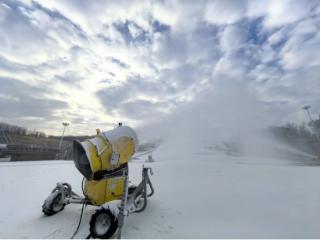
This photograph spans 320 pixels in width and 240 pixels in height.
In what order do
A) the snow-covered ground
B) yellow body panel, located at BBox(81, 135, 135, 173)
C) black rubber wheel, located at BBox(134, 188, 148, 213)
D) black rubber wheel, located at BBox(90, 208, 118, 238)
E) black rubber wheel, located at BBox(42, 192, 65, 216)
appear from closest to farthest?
1. black rubber wheel, located at BBox(90, 208, 118, 238)
2. the snow-covered ground
3. yellow body panel, located at BBox(81, 135, 135, 173)
4. black rubber wheel, located at BBox(42, 192, 65, 216)
5. black rubber wheel, located at BBox(134, 188, 148, 213)

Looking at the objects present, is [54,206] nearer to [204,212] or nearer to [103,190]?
[103,190]

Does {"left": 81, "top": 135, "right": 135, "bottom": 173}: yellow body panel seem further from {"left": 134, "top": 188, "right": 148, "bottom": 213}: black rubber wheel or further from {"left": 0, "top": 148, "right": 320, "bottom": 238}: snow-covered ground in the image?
{"left": 0, "top": 148, "right": 320, "bottom": 238}: snow-covered ground

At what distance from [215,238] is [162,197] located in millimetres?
2244

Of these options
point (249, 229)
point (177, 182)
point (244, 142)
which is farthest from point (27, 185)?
point (244, 142)

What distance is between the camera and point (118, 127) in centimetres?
432

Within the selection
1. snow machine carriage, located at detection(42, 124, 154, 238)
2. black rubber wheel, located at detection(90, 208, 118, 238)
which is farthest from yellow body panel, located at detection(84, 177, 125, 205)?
black rubber wheel, located at detection(90, 208, 118, 238)

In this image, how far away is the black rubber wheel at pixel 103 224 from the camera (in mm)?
2863

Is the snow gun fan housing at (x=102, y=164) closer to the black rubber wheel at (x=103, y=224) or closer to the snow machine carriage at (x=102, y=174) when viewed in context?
the snow machine carriage at (x=102, y=174)

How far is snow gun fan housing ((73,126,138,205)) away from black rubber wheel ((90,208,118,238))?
0.62m

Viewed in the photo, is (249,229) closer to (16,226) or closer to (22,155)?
(16,226)

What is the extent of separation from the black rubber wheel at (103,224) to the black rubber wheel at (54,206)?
141cm

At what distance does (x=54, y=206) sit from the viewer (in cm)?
381

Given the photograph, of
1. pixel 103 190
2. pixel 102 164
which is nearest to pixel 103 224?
pixel 103 190

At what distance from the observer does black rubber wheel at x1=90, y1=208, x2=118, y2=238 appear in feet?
9.39
